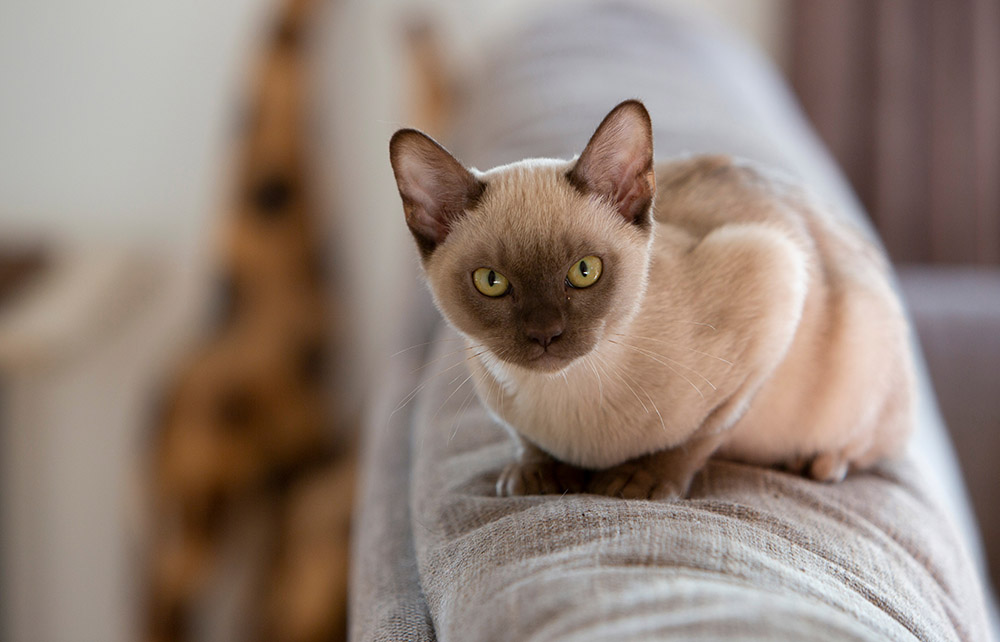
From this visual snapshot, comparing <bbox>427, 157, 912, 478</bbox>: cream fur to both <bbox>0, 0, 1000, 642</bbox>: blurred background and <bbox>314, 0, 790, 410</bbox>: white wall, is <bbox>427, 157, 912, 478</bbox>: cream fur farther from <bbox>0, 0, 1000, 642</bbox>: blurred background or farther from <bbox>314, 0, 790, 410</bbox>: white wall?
<bbox>314, 0, 790, 410</bbox>: white wall

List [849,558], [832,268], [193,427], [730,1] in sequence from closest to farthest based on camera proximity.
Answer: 1. [849,558]
2. [832,268]
3. [193,427]
4. [730,1]

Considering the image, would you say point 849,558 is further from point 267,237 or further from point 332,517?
point 267,237

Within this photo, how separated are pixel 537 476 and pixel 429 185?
285mm

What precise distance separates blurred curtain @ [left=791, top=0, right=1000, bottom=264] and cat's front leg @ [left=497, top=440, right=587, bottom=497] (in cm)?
202

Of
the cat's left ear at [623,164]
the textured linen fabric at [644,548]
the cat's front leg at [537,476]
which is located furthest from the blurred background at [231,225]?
the cat's left ear at [623,164]

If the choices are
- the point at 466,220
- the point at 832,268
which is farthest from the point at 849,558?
the point at 466,220

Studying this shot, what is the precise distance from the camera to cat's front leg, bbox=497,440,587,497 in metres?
0.76

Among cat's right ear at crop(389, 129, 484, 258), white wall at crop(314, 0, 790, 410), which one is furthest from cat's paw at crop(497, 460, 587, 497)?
white wall at crop(314, 0, 790, 410)

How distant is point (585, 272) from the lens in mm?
730

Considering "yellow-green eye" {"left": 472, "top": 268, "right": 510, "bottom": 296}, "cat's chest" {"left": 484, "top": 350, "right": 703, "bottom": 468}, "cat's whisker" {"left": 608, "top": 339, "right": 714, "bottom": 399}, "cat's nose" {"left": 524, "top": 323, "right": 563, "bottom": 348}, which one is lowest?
"cat's chest" {"left": 484, "top": 350, "right": 703, "bottom": 468}

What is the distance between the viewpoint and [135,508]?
2.47 meters

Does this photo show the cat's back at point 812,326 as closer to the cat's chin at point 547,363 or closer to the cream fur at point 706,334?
the cream fur at point 706,334

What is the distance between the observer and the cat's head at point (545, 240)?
71 centimetres

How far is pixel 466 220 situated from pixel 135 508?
6.94ft
